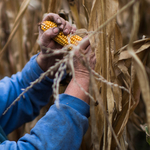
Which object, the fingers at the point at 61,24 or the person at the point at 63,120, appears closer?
the person at the point at 63,120

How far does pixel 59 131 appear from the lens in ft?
1.56

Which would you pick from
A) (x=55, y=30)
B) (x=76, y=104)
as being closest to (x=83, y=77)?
(x=76, y=104)

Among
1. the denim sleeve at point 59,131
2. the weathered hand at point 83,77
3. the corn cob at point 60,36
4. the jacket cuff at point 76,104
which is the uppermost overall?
the corn cob at point 60,36

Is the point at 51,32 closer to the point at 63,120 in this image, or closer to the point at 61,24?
the point at 61,24

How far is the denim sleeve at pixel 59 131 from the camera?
47 centimetres

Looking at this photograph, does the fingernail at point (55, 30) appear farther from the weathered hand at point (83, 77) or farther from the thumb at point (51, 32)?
the weathered hand at point (83, 77)

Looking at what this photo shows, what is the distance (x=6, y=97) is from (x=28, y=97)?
0.33ft

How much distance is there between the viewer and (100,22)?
0.49 meters

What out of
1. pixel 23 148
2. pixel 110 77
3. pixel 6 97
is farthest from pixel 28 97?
pixel 110 77

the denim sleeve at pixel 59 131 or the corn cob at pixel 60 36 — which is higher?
the corn cob at pixel 60 36

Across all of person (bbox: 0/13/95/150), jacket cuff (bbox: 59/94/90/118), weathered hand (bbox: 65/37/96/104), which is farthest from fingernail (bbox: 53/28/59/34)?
jacket cuff (bbox: 59/94/90/118)

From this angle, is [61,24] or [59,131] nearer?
[59,131]

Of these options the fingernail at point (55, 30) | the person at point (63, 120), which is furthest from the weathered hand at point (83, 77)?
the fingernail at point (55, 30)

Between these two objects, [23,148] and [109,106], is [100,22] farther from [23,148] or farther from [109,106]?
[23,148]
